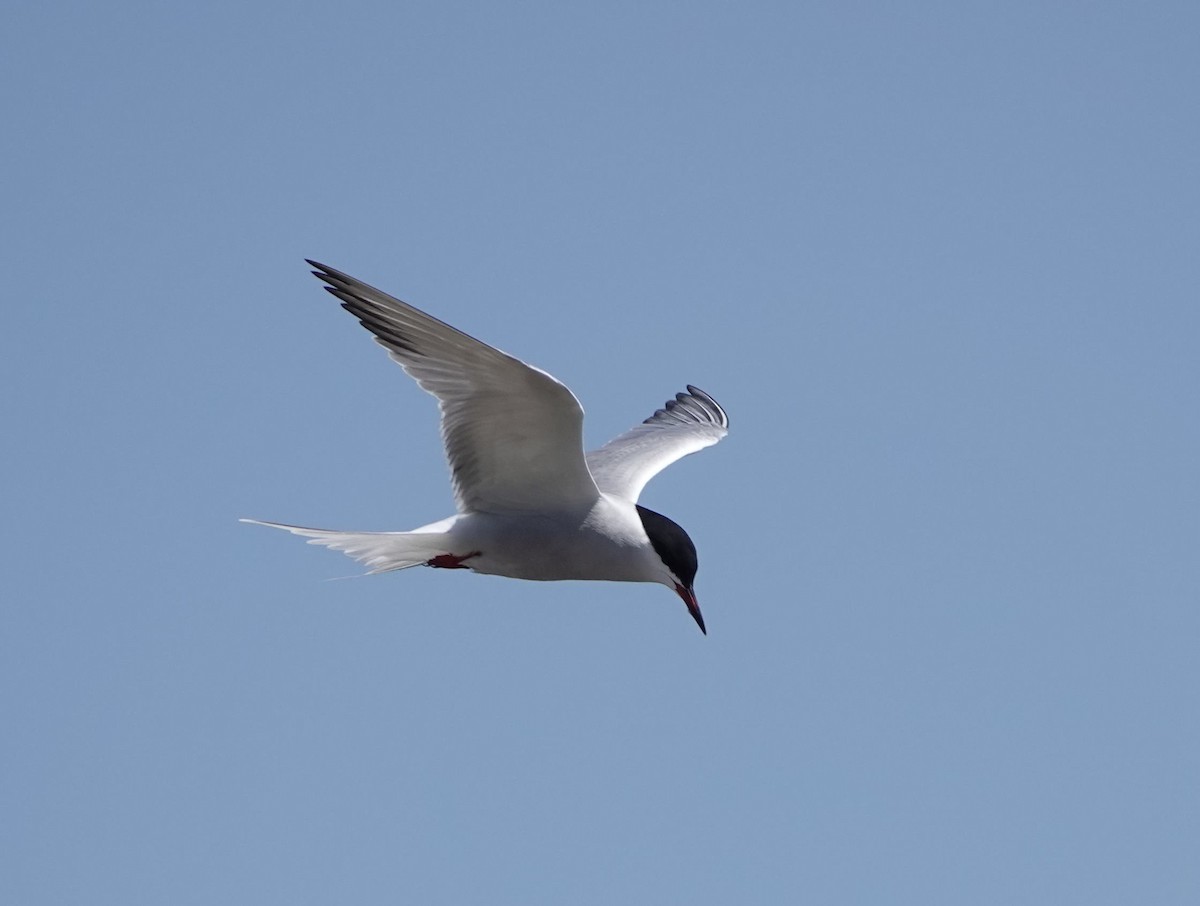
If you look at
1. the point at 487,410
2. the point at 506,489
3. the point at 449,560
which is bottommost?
the point at 449,560

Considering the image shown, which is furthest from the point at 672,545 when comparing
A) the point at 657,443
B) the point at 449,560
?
the point at 657,443

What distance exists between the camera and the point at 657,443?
32.1 ft

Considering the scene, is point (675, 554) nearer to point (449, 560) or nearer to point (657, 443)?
point (449, 560)

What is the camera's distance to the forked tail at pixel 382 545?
273 inches

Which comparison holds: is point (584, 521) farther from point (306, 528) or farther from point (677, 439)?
point (677, 439)

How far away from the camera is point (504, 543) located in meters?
7.18

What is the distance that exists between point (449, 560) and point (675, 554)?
112cm

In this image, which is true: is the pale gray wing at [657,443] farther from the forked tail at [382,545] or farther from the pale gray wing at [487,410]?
the forked tail at [382,545]

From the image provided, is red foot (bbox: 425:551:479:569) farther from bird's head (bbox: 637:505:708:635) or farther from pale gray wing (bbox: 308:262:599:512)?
bird's head (bbox: 637:505:708:635)

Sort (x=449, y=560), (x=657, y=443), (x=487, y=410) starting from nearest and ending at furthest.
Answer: (x=487, y=410) → (x=449, y=560) → (x=657, y=443)

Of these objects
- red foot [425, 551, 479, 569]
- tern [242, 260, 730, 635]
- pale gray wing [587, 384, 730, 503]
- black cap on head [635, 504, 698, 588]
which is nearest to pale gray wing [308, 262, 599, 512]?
tern [242, 260, 730, 635]

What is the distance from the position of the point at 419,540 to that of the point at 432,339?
111cm

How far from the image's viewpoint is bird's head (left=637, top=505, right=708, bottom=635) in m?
7.42

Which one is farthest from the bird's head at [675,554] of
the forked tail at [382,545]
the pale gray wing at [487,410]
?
the forked tail at [382,545]
